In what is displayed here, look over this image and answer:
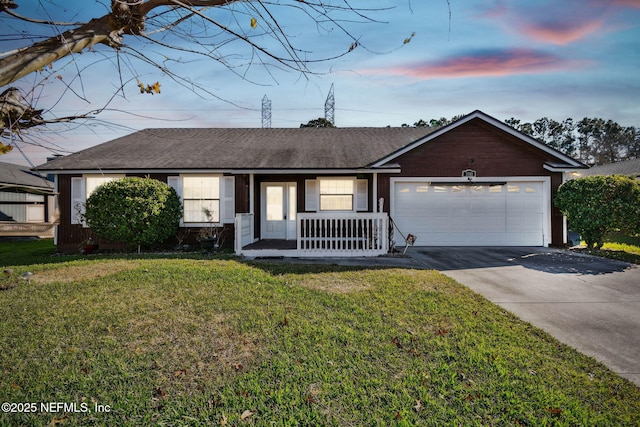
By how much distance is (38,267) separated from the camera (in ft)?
28.5

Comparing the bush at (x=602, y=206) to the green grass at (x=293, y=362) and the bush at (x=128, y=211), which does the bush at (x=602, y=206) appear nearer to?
the green grass at (x=293, y=362)

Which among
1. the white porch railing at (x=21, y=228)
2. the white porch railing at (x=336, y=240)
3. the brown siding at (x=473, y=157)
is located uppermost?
the brown siding at (x=473, y=157)

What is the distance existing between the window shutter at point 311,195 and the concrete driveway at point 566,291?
4.05m

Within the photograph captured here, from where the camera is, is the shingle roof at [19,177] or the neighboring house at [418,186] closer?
the neighboring house at [418,186]

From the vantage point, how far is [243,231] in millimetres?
11039

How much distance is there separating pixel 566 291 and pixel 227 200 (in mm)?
10417

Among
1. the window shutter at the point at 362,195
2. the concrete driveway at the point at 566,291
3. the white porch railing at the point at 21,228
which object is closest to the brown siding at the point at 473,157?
the window shutter at the point at 362,195

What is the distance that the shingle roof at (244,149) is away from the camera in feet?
39.8

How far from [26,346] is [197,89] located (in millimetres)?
3742

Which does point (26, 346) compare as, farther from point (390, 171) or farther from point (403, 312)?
point (390, 171)

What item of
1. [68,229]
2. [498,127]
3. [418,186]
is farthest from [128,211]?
[498,127]

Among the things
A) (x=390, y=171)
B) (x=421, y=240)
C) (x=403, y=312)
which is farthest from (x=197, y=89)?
(x=421, y=240)

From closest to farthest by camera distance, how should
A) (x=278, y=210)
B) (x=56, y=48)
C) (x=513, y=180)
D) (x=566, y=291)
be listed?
(x=56, y=48) → (x=566, y=291) → (x=513, y=180) → (x=278, y=210)

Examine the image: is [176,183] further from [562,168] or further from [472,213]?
[562,168]
